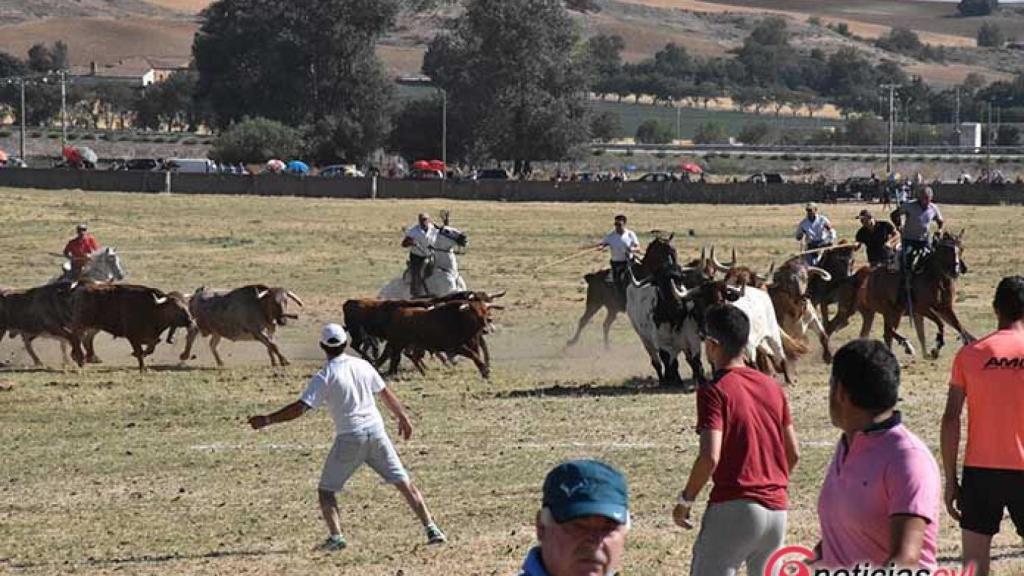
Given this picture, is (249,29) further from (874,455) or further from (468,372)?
(874,455)

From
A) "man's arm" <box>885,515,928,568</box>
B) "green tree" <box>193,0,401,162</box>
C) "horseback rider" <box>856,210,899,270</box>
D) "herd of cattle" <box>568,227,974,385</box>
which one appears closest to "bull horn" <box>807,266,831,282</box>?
"herd of cattle" <box>568,227,974,385</box>

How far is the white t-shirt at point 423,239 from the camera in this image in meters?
28.0

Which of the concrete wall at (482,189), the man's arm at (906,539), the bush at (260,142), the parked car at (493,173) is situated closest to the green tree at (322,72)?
the bush at (260,142)

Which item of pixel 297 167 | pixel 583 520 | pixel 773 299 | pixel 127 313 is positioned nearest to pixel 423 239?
pixel 127 313

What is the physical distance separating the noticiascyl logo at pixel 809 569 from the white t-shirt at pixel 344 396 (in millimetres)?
4507

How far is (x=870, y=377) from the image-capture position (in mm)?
7441

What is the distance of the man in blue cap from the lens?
18.9ft

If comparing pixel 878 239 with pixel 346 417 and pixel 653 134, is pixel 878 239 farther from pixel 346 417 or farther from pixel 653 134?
pixel 653 134

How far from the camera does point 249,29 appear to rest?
117938 mm

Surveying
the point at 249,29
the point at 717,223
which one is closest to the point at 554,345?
the point at 717,223

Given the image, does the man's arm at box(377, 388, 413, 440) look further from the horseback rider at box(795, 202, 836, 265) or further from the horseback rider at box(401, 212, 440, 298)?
the horseback rider at box(795, 202, 836, 265)

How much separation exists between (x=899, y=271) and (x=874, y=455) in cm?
1985

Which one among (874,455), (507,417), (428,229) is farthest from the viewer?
(428,229)

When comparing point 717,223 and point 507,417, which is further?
point 717,223
